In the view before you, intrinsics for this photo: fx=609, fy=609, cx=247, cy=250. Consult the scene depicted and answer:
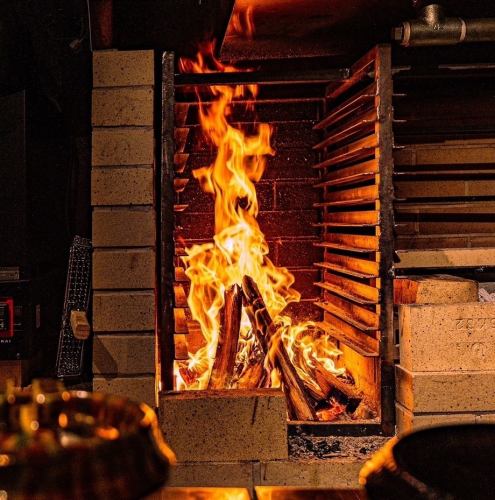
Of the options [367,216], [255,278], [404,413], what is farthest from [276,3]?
[404,413]

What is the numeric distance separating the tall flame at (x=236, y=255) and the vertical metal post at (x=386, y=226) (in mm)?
730

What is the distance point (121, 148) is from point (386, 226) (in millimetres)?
1594

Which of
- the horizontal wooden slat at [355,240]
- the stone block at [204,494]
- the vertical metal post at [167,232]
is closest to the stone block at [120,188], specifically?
the vertical metal post at [167,232]

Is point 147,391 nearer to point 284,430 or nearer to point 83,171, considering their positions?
point 284,430

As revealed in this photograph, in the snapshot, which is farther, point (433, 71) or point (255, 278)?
point (255, 278)

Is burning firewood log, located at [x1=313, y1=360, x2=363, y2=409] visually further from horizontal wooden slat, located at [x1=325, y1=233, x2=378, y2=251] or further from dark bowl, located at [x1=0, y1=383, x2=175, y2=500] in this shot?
dark bowl, located at [x1=0, y1=383, x2=175, y2=500]

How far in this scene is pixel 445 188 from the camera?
4781mm

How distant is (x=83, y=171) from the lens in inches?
184

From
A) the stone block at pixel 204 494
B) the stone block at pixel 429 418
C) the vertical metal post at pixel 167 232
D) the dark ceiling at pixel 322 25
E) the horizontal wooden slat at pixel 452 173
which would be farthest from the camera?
the horizontal wooden slat at pixel 452 173

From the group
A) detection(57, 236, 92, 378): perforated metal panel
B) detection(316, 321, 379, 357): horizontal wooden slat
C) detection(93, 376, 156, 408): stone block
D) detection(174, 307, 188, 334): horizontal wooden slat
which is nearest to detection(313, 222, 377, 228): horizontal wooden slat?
detection(316, 321, 379, 357): horizontal wooden slat

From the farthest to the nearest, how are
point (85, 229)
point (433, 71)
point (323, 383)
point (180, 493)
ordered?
point (85, 229) → point (323, 383) → point (433, 71) → point (180, 493)

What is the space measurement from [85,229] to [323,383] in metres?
2.10

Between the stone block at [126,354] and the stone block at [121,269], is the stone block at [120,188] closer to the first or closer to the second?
the stone block at [121,269]

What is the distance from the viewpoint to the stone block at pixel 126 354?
3461 mm
